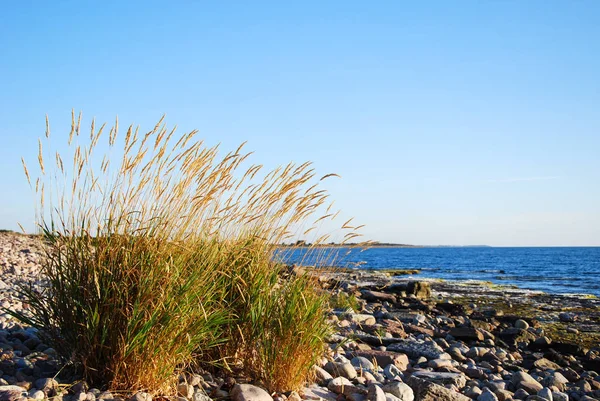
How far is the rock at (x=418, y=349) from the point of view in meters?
7.58

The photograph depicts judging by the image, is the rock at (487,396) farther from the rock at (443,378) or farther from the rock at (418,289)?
the rock at (418,289)

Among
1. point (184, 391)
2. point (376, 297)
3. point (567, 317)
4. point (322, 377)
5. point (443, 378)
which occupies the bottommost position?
point (567, 317)

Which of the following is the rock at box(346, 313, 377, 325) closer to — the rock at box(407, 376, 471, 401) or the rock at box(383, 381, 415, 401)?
the rock at box(407, 376, 471, 401)

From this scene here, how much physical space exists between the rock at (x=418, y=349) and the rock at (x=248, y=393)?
151 inches

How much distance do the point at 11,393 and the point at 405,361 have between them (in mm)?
4756

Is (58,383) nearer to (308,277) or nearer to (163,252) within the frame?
(163,252)

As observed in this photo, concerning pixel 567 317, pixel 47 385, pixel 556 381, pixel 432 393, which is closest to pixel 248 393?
pixel 47 385

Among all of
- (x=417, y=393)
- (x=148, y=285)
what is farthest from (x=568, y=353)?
(x=148, y=285)

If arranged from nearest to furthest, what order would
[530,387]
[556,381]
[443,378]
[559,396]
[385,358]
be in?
[443,378], [559,396], [385,358], [530,387], [556,381]

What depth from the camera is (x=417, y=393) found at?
5414mm

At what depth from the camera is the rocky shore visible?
4.26 metres

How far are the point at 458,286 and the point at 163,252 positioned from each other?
24783mm

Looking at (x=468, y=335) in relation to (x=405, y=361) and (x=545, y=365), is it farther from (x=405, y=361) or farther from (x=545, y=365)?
(x=405, y=361)

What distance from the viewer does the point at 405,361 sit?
6934mm
